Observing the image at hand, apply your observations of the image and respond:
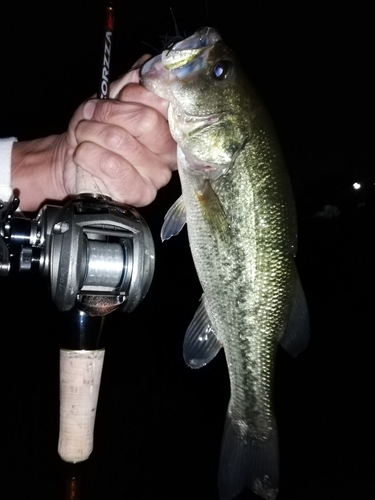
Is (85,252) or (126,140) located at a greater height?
(126,140)

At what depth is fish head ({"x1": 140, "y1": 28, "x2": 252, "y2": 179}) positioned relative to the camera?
5.06 ft

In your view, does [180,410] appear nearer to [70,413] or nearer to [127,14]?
[70,413]

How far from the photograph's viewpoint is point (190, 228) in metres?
1.65

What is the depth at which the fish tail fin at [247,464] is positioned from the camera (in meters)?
1.81

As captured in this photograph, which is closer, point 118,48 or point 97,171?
point 97,171

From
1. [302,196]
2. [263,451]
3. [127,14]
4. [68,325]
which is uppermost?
[302,196]

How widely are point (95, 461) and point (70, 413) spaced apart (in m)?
3.76

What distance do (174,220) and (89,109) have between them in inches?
18.9

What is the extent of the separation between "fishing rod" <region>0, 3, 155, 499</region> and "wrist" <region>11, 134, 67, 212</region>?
55 centimetres

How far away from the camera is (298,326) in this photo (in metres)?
1.76

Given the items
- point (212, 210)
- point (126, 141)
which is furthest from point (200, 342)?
point (126, 141)

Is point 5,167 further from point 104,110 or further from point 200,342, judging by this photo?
point 200,342

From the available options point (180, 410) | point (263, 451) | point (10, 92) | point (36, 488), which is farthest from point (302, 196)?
point (263, 451)

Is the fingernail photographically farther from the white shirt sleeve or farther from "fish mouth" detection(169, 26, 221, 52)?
the white shirt sleeve
